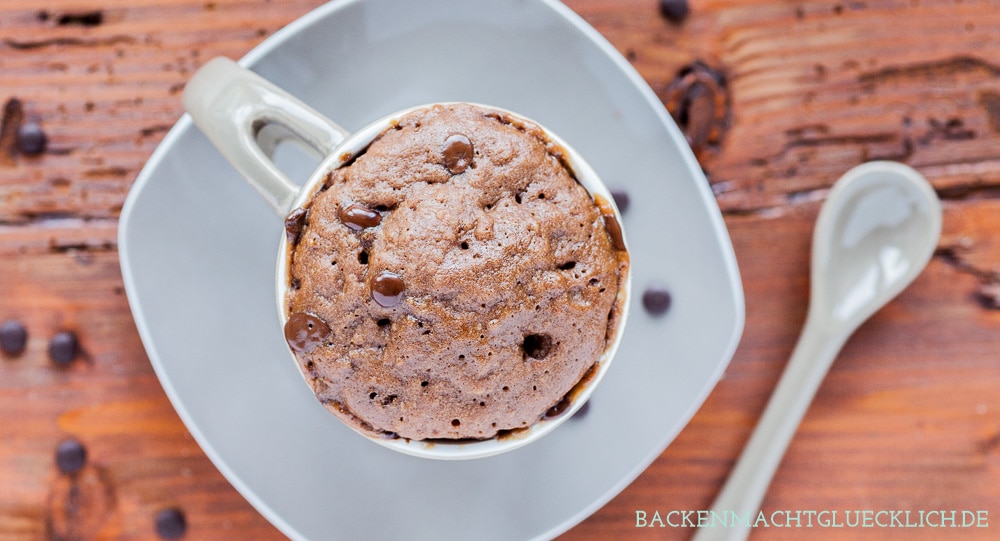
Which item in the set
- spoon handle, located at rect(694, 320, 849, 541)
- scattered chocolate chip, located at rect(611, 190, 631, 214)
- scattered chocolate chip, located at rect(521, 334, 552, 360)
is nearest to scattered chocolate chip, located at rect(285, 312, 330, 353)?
scattered chocolate chip, located at rect(521, 334, 552, 360)

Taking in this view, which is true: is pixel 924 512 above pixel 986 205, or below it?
below

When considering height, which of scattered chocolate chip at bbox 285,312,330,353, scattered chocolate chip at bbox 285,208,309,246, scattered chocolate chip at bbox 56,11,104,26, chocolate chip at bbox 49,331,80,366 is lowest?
chocolate chip at bbox 49,331,80,366

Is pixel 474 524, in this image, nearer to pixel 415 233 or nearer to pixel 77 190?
pixel 415 233

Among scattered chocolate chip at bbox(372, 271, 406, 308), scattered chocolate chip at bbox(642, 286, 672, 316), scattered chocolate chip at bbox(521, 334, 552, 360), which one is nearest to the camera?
scattered chocolate chip at bbox(372, 271, 406, 308)

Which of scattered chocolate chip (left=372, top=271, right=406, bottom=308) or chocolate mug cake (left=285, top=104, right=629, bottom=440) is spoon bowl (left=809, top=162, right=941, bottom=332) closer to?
chocolate mug cake (left=285, top=104, right=629, bottom=440)

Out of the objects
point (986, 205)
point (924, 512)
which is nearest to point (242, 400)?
point (924, 512)

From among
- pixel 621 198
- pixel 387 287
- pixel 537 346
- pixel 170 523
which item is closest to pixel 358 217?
pixel 387 287

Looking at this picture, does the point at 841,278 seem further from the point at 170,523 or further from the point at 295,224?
the point at 170,523
